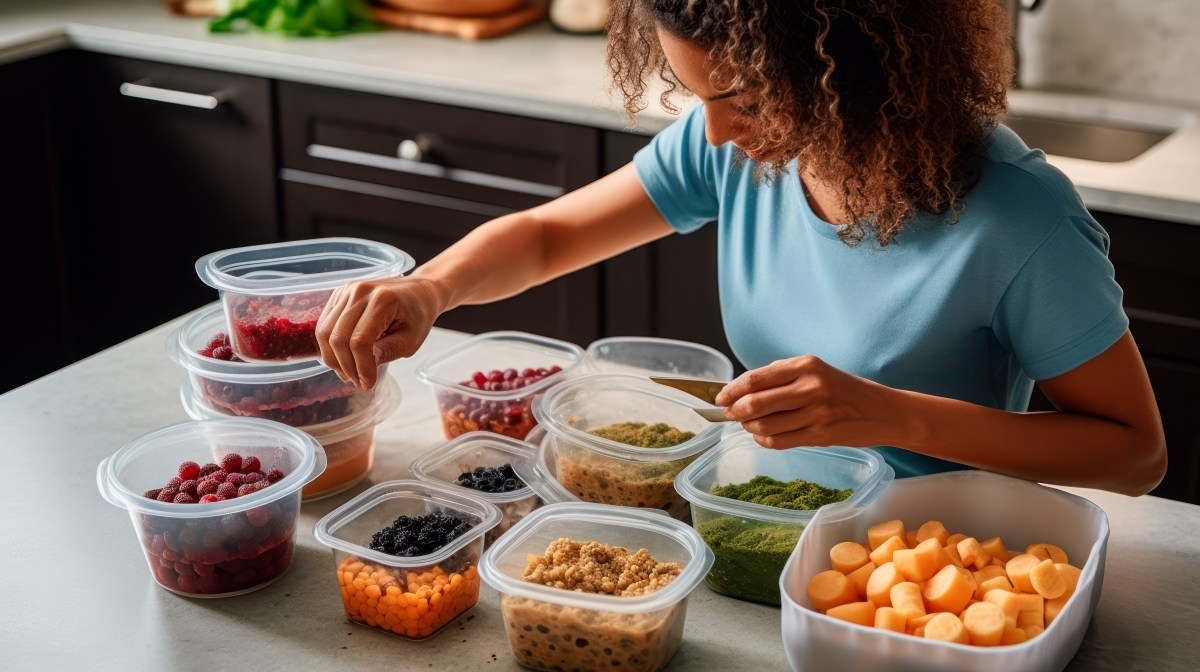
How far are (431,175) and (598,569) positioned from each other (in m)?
1.72

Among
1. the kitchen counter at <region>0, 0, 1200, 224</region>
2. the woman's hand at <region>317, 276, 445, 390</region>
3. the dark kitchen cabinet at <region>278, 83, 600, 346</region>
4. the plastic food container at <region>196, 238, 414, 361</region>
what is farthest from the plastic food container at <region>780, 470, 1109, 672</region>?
the dark kitchen cabinet at <region>278, 83, 600, 346</region>

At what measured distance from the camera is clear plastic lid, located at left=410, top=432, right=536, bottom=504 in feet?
4.68

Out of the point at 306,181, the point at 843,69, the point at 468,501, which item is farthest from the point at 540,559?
the point at 306,181

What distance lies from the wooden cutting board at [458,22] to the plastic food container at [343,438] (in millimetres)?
1690

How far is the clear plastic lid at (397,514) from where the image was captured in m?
1.21

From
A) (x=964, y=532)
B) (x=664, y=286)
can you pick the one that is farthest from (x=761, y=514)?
(x=664, y=286)

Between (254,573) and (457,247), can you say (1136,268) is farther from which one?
(254,573)

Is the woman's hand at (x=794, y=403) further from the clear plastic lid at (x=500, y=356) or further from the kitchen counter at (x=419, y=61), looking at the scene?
the kitchen counter at (x=419, y=61)

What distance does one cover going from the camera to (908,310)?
143cm

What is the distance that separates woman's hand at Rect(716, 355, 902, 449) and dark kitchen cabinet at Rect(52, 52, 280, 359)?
6.48 ft

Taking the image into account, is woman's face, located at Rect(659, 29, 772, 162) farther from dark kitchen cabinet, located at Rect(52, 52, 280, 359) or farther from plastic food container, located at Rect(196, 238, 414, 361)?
dark kitchen cabinet, located at Rect(52, 52, 280, 359)

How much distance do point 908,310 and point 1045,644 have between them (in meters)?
0.47

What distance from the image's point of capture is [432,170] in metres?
2.76

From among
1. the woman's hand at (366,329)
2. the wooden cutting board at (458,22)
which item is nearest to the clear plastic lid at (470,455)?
the woman's hand at (366,329)
